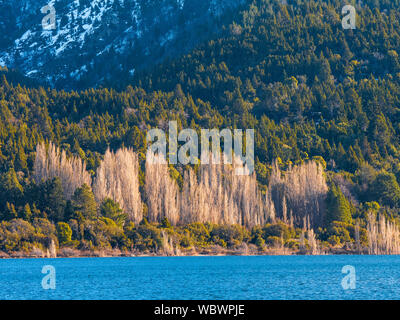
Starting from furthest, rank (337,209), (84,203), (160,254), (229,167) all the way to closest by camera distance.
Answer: (229,167) < (337,209) < (84,203) < (160,254)

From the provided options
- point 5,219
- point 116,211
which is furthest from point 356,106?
point 5,219

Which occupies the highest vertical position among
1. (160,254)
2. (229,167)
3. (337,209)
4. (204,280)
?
(229,167)

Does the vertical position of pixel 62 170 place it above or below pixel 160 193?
above

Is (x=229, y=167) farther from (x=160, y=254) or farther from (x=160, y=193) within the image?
(x=160, y=254)

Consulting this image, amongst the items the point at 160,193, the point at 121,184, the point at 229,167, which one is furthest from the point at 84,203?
the point at 229,167

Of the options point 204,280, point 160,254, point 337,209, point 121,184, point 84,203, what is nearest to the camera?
point 204,280

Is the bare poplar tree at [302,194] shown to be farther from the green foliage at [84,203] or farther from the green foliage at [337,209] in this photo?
the green foliage at [84,203]

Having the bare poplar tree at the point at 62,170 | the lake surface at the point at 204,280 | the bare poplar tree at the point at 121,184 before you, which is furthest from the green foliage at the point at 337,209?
the bare poplar tree at the point at 62,170

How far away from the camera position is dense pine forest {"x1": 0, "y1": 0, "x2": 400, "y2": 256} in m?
98.1

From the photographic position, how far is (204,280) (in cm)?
6288

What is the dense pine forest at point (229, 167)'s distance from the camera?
98.1 metres

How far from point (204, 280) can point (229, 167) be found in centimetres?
5368

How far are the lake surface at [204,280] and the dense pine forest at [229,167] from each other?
13562 mm

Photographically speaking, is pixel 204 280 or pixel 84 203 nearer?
pixel 204 280
